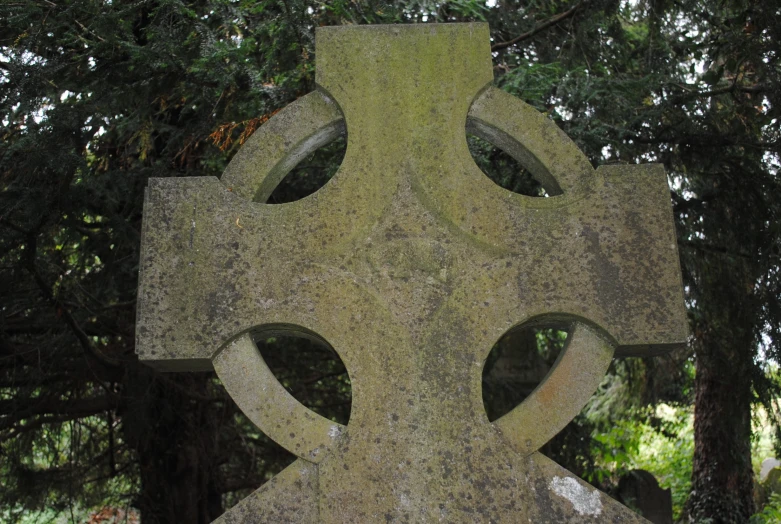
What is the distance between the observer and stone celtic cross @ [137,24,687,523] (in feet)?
6.82

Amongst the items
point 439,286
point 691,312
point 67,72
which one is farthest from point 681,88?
point 67,72

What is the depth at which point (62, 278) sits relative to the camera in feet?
15.7

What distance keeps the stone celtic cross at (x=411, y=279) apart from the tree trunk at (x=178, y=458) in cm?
337

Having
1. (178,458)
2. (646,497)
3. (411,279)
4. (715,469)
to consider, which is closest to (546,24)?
(411,279)

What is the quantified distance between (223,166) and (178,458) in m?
2.69

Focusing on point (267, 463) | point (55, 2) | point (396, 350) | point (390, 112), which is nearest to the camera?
point (396, 350)

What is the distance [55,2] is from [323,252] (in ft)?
6.98

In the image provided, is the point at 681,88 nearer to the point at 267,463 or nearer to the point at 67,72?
A: the point at 67,72

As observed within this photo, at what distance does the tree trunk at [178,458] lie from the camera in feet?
18.1

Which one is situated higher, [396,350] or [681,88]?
[681,88]

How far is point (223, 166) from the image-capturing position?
423 centimetres

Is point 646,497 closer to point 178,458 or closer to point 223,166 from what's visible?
point 178,458

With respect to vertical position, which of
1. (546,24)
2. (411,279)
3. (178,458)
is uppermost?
(546,24)

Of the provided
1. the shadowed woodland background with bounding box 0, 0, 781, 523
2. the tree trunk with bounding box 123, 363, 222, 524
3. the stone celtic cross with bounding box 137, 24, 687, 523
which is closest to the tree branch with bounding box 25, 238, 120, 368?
the shadowed woodland background with bounding box 0, 0, 781, 523
